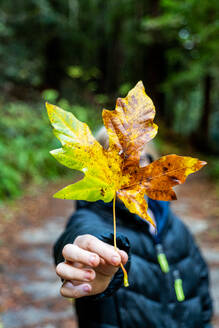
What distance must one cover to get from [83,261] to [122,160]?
25 centimetres

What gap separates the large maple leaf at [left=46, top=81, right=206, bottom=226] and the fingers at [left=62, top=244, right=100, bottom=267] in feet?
0.42

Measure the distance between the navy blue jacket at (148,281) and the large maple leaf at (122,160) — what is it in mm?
587

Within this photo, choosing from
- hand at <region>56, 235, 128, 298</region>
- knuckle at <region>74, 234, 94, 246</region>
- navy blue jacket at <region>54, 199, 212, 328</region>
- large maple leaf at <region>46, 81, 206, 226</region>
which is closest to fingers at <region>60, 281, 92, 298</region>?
hand at <region>56, 235, 128, 298</region>

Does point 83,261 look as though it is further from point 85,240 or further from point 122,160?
point 122,160

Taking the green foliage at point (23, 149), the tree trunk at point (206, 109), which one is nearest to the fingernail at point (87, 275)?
the green foliage at point (23, 149)

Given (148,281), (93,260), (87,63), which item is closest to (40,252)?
(148,281)

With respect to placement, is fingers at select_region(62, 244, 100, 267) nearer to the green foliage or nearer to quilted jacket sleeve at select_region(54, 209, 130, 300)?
quilted jacket sleeve at select_region(54, 209, 130, 300)

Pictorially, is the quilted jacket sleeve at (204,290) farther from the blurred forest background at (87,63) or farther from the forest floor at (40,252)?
the blurred forest background at (87,63)

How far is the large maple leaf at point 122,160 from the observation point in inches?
25.3

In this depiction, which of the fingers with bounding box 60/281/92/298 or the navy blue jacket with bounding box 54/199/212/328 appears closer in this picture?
the fingers with bounding box 60/281/92/298

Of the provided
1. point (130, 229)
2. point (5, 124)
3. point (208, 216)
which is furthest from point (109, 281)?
point (5, 124)

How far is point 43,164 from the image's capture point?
340 inches

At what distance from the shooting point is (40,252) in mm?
4512

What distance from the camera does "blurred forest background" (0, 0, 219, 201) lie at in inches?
308
